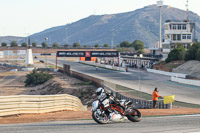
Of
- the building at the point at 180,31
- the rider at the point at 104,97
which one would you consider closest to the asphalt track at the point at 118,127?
the rider at the point at 104,97

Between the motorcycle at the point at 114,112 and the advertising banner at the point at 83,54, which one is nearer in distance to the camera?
the motorcycle at the point at 114,112

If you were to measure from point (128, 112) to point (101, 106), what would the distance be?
1113 millimetres

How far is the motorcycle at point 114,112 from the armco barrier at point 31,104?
5.26m

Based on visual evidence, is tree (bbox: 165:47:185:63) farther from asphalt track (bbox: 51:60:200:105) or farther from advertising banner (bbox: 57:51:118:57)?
asphalt track (bbox: 51:60:200:105)

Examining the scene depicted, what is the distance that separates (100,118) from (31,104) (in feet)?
17.9

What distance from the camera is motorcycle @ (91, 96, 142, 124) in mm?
13180

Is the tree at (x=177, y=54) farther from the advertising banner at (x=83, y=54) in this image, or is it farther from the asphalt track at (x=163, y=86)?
the asphalt track at (x=163, y=86)

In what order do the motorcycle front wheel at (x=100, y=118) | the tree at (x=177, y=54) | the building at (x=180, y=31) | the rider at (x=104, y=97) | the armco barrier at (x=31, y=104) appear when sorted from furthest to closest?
the building at (x=180, y=31), the tree at (x=177, y=54), the armco barrier at (x=31, y=104), the motorcycle front wheel at (x=100, y=118), the rider at (x=104, y=97)

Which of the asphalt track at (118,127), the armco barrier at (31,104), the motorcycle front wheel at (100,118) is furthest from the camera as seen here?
the armco barrier at (31,104)

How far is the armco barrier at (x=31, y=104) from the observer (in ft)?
54.5

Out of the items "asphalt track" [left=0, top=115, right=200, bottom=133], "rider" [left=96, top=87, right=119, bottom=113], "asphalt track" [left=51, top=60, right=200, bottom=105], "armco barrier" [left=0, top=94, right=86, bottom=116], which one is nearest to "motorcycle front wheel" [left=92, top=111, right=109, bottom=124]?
"asphalt track" [left=0, top=115, right=200, bottom=133]

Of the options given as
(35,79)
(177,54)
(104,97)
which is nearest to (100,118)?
(104,97)

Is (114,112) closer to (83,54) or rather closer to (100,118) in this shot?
(100,118)

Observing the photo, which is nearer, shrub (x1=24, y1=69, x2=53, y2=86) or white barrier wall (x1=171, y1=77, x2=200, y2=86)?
white barrier wall (x1=171, y1=77, x2=200, y2=86)
